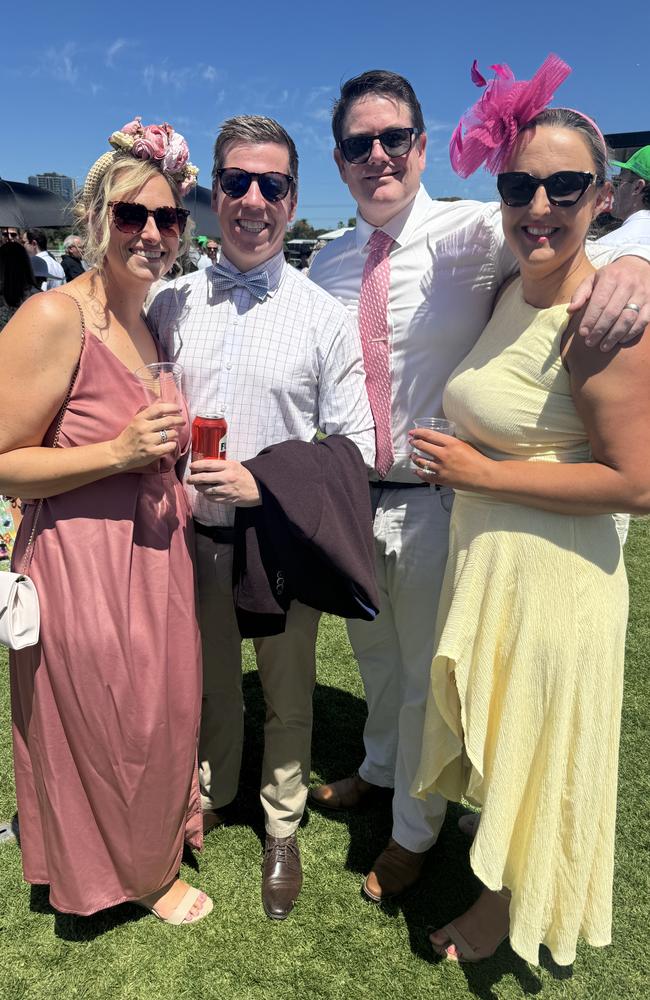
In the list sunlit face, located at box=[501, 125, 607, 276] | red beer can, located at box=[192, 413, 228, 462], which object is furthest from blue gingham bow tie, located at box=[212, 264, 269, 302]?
sunlit face, located at box=[501, 125, 607, 276]

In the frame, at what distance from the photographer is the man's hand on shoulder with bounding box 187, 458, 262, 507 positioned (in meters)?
2.02

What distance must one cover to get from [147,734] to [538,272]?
6.00ft

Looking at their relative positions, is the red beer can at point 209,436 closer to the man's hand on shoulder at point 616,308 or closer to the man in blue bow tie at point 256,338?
the man in blue bow tie at point 256,338

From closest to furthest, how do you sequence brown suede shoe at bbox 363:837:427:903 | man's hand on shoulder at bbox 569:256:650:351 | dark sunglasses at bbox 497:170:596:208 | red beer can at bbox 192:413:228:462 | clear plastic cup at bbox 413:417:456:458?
man's hand on shoulder at bbox 569:256:650:351 < dark sunglasses at bbox 497:170:596:208 < red beer can at bbox 192:413:228:462 < clear plastic cup at bbox 413:417:456:458 < brown suede shoe at bbox 363:837:427:903

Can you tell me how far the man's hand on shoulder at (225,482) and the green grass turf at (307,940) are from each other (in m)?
1.56

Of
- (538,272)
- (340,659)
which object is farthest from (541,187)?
(340,659)

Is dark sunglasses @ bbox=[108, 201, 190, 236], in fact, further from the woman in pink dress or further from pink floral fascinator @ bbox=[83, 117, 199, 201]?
pink floral fascinator @ bbox=[83, 117, 199, 201]

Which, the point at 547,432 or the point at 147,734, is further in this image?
the point at 147,734

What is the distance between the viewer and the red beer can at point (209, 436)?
1.97m

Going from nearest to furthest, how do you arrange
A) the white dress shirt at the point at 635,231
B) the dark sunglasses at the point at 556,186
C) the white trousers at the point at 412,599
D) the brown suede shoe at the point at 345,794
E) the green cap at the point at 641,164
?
the dark sunglasses at the point at 556,186 → the white trousers at the point at 412,599 → the brown suede shoe at the point at 345,794 → the white dress shirt at the point at 635,231 → the green cap at the point at 641,164

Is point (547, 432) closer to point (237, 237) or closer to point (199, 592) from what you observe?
point (237, 237)

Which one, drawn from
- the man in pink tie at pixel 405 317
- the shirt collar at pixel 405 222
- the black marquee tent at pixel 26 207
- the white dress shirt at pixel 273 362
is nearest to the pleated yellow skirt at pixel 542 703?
the man in pink tie at pixel 405 317

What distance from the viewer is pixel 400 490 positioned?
2531 millimetres

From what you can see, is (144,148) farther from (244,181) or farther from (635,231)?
(635,231)
